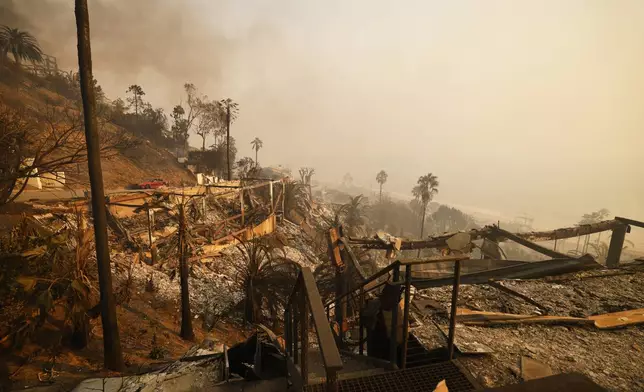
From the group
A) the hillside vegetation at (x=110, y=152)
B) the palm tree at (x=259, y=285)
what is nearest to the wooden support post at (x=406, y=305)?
the palm tree at (x=259, y=285)

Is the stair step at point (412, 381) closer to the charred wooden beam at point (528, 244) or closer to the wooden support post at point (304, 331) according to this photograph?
the wooden support post at point (304, 331)

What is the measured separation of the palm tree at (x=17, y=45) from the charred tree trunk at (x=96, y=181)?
55746 millimetres

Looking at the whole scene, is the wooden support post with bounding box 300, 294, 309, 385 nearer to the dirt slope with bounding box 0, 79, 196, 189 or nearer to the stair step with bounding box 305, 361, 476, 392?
the stair step with bounding box 305, 361, 476, 392

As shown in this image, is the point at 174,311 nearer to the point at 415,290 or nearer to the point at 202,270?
the point at 202,270

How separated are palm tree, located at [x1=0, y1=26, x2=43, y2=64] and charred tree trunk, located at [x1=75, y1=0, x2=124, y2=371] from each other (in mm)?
55746

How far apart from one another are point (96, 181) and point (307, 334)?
6.42 meters

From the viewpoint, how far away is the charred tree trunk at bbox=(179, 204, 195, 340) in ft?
30.6

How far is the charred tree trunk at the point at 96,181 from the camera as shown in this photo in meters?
5.99

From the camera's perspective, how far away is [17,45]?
40.5 metres

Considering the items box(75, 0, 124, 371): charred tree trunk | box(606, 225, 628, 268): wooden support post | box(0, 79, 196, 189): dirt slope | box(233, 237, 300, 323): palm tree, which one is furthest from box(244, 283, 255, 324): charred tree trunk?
box(0, 79, 196, 189): dirt slope

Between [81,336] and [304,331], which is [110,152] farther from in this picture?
[304,331]

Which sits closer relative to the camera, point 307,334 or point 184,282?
point 307,334

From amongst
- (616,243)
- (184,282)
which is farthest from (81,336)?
(616,243)

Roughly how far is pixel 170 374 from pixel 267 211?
74.8 ft
